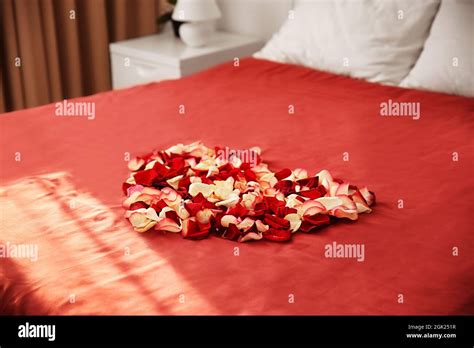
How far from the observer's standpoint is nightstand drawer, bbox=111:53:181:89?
3.39 meters

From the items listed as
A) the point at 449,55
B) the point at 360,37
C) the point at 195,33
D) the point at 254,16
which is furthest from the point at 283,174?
the point at 254,16

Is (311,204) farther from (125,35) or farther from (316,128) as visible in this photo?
(125,35)

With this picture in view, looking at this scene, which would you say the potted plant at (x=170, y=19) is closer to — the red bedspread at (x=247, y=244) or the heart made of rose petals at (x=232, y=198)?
the red bedspread at (x=247, y=244)

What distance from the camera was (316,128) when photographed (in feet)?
7.43

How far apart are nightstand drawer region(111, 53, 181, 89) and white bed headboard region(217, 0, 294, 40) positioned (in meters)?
0.62

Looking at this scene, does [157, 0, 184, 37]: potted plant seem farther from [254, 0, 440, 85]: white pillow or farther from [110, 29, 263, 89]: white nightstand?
[254, 0, 440, 85]: white pillow

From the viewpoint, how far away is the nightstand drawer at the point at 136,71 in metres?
3.39

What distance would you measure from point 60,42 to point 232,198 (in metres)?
2.24

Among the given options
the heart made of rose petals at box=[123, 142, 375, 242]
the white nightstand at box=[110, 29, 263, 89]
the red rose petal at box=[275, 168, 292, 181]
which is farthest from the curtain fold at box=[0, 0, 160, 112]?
the red rose petal at box=[275, 168, 292, 181]

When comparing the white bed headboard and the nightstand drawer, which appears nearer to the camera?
the nightstand drawer

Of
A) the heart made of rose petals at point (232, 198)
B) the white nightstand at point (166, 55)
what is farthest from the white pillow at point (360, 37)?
the heart made of rose petals at point (232, 198)

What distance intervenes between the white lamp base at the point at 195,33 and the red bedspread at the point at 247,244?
826 millimetres

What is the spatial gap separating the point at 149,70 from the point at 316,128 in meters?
1.45

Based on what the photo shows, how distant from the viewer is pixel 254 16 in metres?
3.75
